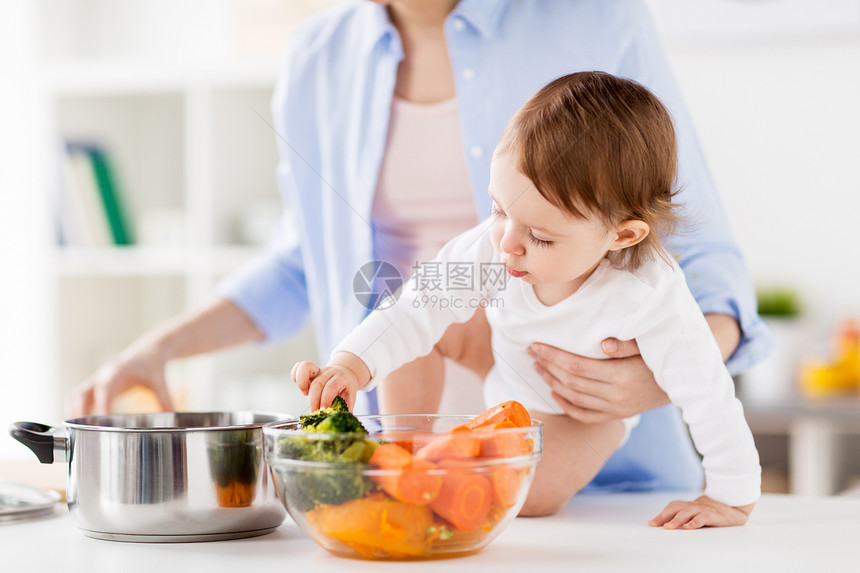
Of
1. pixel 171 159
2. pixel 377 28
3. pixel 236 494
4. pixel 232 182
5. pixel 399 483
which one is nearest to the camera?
pixel 399 483

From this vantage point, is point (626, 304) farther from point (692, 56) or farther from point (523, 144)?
point (692, 56)

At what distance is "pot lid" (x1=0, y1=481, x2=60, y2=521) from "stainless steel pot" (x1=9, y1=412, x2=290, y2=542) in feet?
0.37

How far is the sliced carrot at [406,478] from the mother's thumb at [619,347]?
9.9 inches

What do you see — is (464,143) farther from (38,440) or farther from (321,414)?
(38,440)

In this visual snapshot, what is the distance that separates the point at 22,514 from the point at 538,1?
2.27ft

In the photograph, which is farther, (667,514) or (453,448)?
(667,514)

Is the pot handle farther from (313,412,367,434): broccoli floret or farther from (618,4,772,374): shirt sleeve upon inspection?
(618,4,772,374): shirt sleeve

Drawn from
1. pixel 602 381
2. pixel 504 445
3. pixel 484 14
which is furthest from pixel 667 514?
pixel 484 14

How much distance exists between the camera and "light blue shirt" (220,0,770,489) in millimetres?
819

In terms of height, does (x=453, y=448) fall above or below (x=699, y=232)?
below

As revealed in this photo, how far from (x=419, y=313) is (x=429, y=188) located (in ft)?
0.86

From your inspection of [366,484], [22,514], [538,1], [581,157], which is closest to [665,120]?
[581,157]

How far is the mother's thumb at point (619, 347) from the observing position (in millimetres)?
793

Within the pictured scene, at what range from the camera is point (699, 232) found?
0.83 m
